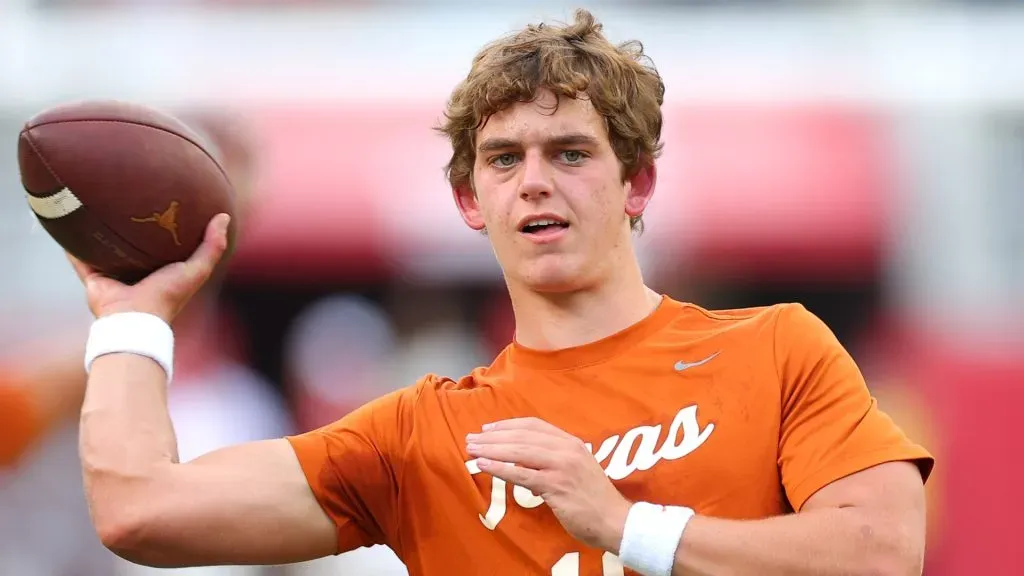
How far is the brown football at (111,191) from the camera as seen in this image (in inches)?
107

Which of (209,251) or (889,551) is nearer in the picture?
(889,551)

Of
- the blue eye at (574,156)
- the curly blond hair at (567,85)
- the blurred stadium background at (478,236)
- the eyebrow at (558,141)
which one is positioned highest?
the curly blond hair at (567,85)

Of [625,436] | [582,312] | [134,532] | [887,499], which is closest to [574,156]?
[582,312]

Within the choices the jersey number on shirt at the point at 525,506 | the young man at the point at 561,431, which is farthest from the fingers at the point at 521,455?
the jersey number on shirt at the point at 525,506

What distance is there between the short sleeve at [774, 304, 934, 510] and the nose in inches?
22.0

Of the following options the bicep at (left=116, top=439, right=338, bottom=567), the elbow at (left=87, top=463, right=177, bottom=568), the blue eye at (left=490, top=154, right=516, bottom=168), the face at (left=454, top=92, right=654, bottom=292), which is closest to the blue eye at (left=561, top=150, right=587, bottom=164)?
the face at (left=454, top=92, right=654, bottom=292)

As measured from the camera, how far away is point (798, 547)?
7.67 feet

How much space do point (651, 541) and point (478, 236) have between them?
5.17m

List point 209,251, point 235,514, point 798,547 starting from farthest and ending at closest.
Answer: point 209,251 < point 235,514 < point 798,547

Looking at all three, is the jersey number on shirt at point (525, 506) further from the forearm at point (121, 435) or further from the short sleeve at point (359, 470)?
the forearm at point (121, 435)

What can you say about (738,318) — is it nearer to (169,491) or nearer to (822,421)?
(822,421)

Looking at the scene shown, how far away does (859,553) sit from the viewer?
7.69ft

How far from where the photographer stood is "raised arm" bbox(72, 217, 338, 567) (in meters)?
2.54

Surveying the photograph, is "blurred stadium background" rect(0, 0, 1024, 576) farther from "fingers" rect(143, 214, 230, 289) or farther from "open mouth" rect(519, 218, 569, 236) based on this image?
"open mouth" rect(519, 218, 569, 236)
